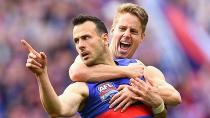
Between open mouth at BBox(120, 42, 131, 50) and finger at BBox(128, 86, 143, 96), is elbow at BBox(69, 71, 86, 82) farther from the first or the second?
open mouth at BBox(120, 42, 131, 50)

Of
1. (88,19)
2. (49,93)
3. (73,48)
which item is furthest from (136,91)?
(73,48)

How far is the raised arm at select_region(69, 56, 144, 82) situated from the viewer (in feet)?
20.9

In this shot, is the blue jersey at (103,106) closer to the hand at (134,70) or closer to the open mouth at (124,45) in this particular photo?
the hand at (134,70)

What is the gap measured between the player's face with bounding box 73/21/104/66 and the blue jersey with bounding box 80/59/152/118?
236 millimetres

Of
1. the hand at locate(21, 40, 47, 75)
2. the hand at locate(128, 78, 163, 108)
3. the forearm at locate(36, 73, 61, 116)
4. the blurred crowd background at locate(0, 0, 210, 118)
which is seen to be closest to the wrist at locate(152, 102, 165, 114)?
the hand at locate(128, 78, 163, 108)

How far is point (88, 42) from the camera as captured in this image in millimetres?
6215

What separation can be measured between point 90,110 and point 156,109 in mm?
554

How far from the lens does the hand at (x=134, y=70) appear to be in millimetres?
6465

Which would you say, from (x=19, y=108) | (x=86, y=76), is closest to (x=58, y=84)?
(x=19, y=108)

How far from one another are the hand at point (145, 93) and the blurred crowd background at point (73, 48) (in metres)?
3.95

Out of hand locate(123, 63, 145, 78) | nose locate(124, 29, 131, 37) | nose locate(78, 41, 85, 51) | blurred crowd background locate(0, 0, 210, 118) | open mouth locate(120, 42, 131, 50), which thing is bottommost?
blurred crowd background locate(0, 0, 210, 118)

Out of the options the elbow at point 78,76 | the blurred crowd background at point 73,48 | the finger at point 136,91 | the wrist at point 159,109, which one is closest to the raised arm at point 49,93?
the elbow at point 78,76

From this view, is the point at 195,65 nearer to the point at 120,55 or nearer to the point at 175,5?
the point at 175,5

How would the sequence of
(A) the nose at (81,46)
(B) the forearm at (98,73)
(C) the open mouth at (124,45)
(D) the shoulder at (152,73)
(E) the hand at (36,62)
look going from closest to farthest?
1. (E) the hand at (36,62)
2. (A) the nose at (81,46)
3. (B) the forearm at (98,73)
4. (D) the shoulder at (152,73)
5. (C) the open mouth at (124,45)
